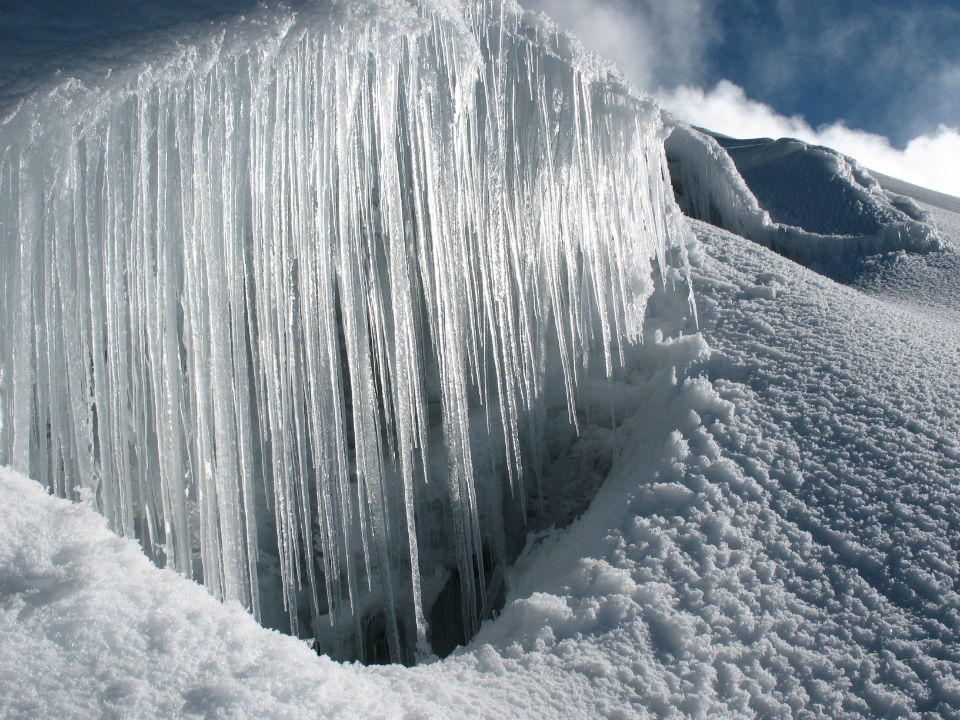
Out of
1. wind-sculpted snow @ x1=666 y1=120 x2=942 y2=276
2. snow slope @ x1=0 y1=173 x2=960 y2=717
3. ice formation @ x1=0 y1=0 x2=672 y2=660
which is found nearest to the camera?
snow slope @ x1=0 y1=173 x2=960 y2=717

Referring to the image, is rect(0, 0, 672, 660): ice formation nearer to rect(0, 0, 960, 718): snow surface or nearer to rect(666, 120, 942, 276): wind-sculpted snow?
rect(0, 0, 960, 718): snow surface

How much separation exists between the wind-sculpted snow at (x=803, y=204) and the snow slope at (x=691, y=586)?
2.56 m

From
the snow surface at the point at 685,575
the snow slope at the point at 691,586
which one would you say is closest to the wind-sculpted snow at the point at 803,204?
the snow surface at the point at 685,575

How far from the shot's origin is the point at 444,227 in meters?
2.30

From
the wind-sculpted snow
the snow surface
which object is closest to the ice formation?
the snow surface

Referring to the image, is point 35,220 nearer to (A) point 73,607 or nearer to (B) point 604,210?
(A) point 73,607

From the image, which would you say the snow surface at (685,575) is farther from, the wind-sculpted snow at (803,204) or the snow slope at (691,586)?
the wind-sculpted snow at (803,204)

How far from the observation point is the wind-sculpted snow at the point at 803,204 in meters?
4.89

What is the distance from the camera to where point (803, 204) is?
19.3 feet

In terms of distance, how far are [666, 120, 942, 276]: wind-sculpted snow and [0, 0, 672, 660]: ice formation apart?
2.59 meters

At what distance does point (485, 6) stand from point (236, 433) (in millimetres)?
1733

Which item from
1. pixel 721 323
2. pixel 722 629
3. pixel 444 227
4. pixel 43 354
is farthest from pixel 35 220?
pixel 721 323

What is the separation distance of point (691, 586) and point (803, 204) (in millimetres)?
5175

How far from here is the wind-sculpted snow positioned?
4887 millimetres
